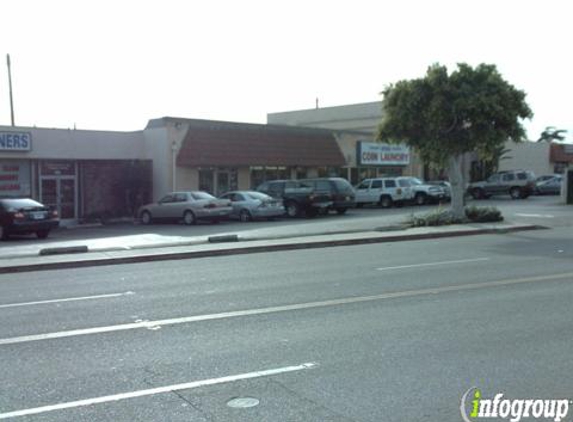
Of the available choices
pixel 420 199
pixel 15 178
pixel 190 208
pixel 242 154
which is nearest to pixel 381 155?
pixel 420 199

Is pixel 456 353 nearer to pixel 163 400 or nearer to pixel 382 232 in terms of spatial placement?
Result: pixel 163 400

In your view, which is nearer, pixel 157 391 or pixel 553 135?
pixel 157 391

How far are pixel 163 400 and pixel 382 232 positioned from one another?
1586 centimetres

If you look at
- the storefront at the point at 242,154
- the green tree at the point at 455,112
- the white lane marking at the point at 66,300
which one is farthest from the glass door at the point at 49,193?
the white lane marking at the point at 66,300

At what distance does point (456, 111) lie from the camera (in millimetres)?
21906

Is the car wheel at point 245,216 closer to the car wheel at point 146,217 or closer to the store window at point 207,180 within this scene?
the car wheel at point 146,217

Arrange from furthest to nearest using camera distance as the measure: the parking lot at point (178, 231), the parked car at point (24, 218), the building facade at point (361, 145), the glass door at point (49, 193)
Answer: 1. the building facade at point (361, 145)
2. the glass door at point (49, 193)
3. the parked car at point (24, 218)
4. the parking lot at point (178, 231)

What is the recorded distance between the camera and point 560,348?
6.44m

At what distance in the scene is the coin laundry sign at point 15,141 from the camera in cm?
2666

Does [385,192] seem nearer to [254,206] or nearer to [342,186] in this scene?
[342,186]

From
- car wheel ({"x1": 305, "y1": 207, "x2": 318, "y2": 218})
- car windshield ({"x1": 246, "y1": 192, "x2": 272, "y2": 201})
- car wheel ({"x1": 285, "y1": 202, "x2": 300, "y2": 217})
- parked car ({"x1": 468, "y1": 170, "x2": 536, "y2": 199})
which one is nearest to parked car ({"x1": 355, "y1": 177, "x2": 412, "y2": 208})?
car wheel ({"x1": 305, "y1": 207, "x2": 318, "y2": 218})

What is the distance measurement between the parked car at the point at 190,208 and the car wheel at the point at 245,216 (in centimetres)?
62

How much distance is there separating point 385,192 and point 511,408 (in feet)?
101

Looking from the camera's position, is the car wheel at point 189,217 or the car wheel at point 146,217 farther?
the car wheel at point 146,217
